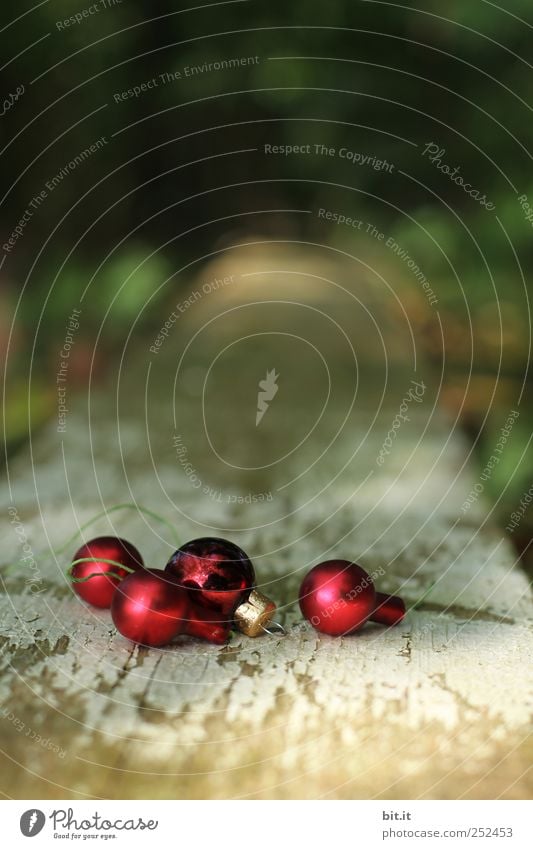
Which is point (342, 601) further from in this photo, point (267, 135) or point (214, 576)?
point (267, 135)

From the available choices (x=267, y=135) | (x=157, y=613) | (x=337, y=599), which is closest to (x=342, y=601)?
(x=337, y=599)

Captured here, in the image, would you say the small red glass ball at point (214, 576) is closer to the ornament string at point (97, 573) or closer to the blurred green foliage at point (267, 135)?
the ornament string at point (97, 573)

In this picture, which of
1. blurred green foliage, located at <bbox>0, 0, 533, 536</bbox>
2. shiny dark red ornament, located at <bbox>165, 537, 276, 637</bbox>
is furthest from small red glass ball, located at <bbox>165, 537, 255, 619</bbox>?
blurred green foliage, located at <bbox>0, 0, 533, 536</bbox>

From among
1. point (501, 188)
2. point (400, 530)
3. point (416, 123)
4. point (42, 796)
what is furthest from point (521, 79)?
point (42, 796)

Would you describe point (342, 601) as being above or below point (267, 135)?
below

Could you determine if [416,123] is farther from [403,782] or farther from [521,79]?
[403,782]

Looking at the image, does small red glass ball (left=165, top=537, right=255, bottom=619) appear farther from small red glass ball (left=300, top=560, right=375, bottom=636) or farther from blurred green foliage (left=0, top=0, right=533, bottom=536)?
blurred green foliage (left=0, top=0, right=533, bottom=536)
